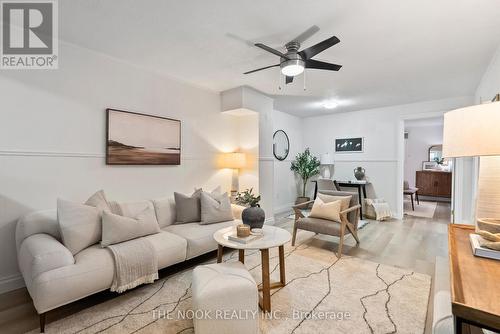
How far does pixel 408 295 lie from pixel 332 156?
3976 millimetres

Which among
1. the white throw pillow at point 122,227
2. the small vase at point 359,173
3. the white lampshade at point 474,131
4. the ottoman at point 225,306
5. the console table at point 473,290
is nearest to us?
the console table at point 473,290

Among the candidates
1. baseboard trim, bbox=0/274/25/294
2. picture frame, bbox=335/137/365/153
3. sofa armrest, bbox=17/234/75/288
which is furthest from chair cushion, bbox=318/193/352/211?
baseboard trim, bbox=0/274/25/294

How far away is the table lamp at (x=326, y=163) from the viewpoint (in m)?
5.75

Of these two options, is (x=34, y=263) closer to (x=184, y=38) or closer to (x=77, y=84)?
(x=77, y=84)

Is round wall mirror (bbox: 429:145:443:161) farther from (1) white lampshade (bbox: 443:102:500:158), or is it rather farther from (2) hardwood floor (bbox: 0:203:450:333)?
(1) white lampshade (bbox: 443:102:500:158)

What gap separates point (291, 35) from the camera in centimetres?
231

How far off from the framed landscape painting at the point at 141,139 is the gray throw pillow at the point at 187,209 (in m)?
0.68

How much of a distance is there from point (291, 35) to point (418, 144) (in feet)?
25.4

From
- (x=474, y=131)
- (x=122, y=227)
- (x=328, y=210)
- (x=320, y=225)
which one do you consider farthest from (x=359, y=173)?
(x=122, y=227)

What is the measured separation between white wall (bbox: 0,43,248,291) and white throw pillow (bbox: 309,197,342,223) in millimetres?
2016

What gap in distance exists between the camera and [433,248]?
332 cm

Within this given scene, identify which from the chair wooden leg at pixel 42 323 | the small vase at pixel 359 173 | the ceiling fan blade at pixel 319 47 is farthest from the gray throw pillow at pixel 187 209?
the small vase at pixel 359 173

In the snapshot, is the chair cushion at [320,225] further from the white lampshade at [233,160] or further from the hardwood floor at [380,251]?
the white lampshade at [233,160]

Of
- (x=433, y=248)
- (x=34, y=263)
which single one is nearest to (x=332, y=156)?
(x=433, y=248)
